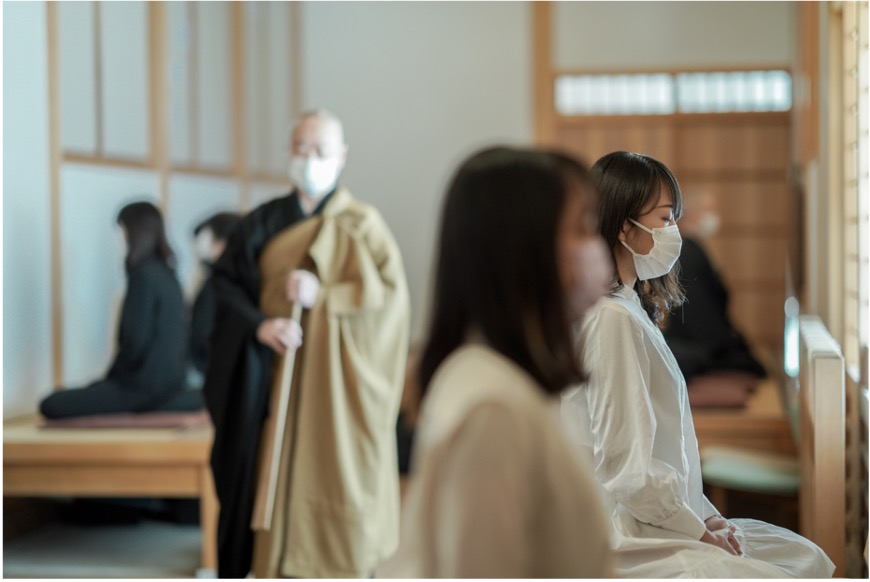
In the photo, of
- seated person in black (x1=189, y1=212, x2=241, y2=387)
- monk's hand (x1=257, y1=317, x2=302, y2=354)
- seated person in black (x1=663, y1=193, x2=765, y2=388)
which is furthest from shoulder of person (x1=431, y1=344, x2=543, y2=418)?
seated person in black (x1=663, y1=193, x2=765, y2=388)

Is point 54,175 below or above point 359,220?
above

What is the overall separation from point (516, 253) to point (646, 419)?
1.88ft

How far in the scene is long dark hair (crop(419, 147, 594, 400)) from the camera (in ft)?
3.43

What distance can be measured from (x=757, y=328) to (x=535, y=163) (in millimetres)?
5927

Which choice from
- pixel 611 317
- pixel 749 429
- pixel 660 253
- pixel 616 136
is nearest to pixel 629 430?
pixel 611 317

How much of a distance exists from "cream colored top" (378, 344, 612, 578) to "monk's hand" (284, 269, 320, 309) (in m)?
1.92

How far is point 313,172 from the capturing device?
307cm

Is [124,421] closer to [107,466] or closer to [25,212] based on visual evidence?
[107,466]

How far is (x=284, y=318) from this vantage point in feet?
9.82

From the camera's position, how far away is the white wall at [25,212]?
3996 mm

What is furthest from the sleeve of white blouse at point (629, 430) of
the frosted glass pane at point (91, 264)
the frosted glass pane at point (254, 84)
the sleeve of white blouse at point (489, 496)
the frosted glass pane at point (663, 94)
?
the frosted glass pane at point (663, 94)

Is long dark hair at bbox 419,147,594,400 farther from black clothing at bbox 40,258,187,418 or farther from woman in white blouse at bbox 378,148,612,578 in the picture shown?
black clothing at bbox 40,258,187,418

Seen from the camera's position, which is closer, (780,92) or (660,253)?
(660,253)

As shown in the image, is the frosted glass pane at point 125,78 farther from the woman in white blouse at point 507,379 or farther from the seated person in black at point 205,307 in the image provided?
the woman in white blouse at point 507,379
